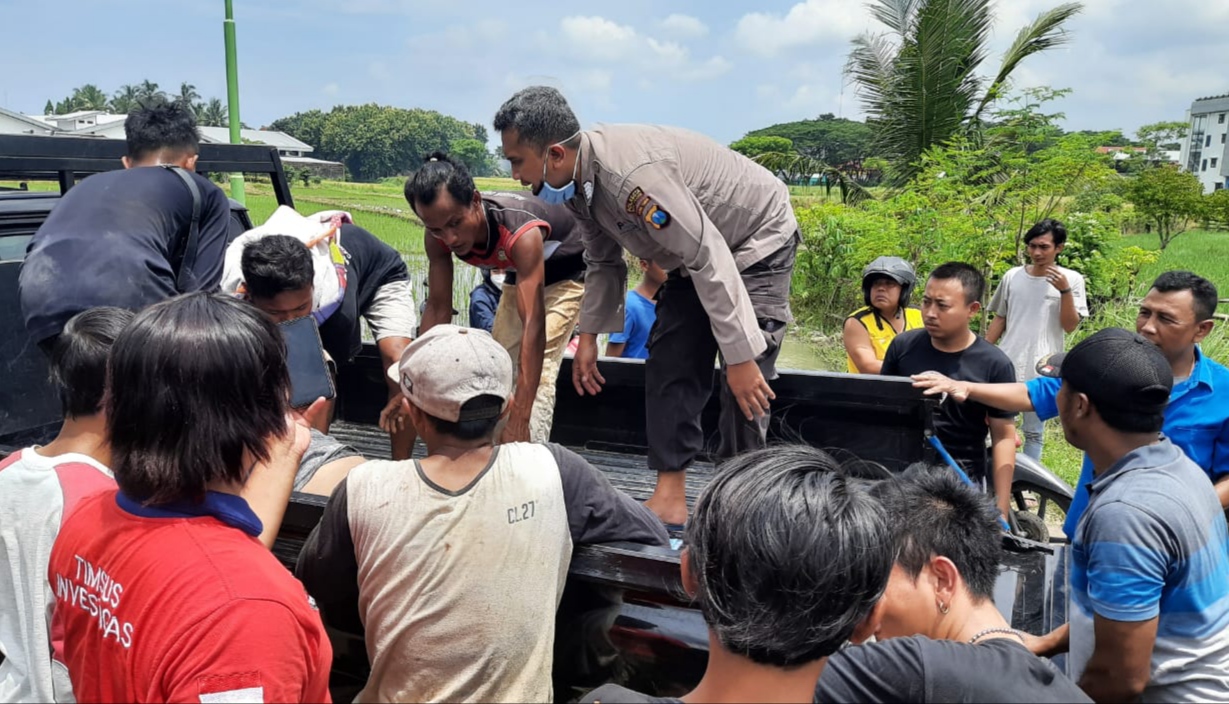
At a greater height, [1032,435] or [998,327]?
[998,327]

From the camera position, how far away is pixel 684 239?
7.45 feet

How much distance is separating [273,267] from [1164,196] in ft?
64.9

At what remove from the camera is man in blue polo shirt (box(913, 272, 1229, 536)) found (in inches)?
99.1

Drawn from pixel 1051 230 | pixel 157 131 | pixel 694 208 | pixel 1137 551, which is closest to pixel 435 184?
pixel 157 131

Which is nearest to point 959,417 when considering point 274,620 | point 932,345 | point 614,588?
point 932,345

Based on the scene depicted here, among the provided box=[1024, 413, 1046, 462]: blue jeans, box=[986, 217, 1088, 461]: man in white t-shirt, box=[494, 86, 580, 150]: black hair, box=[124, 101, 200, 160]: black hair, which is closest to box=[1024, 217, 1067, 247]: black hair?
box=[986, 217, 1088, 461]: man in white t-shirt

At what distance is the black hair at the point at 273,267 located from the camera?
8.16 ft

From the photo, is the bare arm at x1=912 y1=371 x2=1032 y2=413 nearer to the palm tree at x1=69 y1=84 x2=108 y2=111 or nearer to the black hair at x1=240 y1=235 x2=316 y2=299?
the black hair at x1=240 y1=235 x2=316 y2=299

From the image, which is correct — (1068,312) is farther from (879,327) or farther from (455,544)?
(455,544)

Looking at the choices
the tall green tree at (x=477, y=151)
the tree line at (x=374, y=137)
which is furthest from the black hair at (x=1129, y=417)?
the tree line at (x=374, y=137)

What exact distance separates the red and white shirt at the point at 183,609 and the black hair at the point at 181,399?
0.04 meters

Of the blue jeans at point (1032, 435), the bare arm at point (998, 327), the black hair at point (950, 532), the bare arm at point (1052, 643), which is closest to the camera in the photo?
the black hair at point (950, 532)

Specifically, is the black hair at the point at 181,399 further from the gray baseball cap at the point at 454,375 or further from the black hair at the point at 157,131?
the black hair at the point at 157,131

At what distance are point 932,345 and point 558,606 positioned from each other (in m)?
2.01
